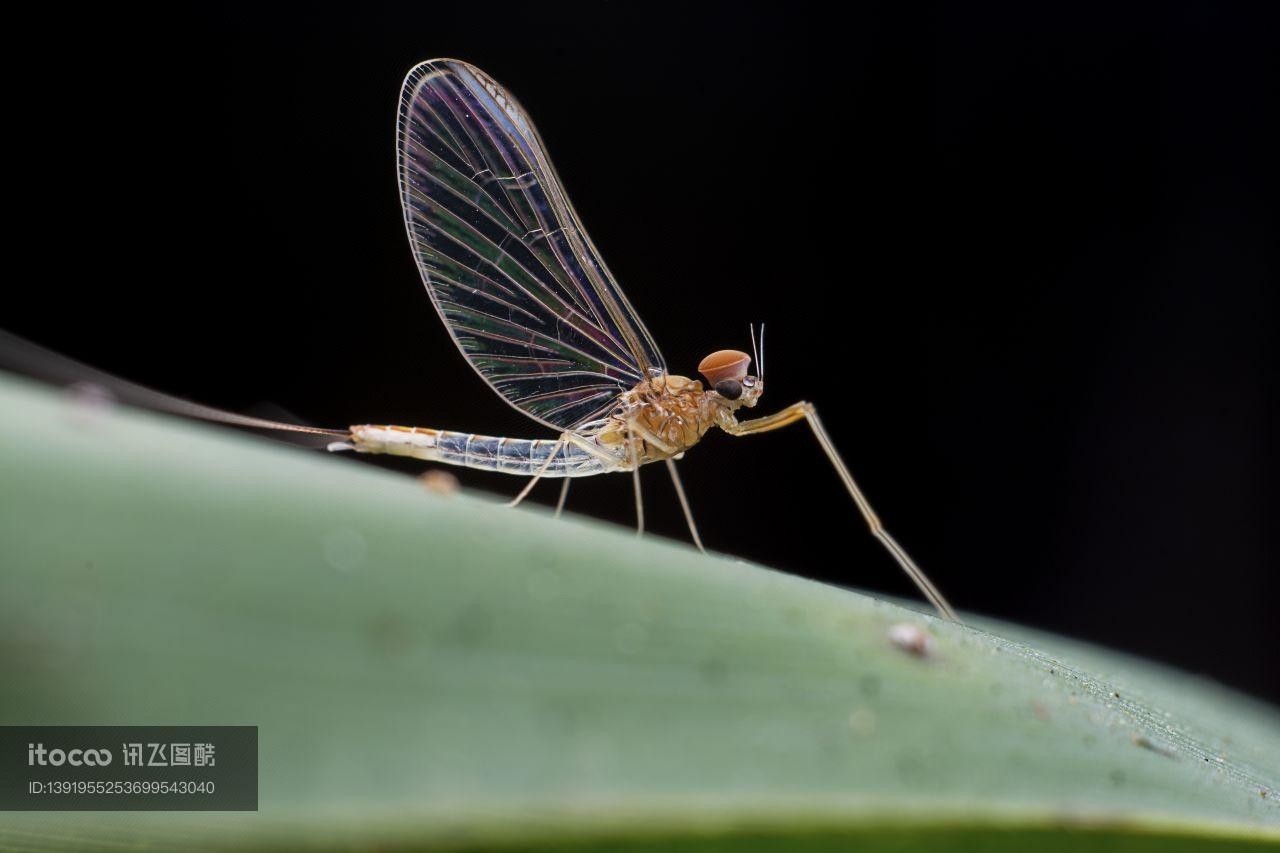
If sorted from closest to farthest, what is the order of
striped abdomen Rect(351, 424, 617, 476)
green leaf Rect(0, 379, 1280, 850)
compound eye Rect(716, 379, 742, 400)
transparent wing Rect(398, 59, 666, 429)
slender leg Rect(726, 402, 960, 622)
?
green leaf Rect(0, 379, 1280, 850) < slender leg Rect(726, 402, 960, 622) < striped abdomen Rect(351, 424, 617, 476) < transparent wing Rect(398, 59, 666, 429) < compound eye Rect(716, 379, 742, 400)

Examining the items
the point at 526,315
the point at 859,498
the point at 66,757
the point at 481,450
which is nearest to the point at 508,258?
the point at 526,315

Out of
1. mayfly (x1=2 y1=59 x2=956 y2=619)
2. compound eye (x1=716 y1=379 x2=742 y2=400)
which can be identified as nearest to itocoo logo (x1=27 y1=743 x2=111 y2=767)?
mayfly (x1=2 y1=59 x2=956 y2=619)

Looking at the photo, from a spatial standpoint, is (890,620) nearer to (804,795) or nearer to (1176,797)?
(1176,797)

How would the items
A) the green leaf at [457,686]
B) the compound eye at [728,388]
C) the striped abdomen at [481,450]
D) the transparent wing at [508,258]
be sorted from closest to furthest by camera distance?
1. the green leaf at [457,686]
2. the striped abdomen at [481,450]
3. the transparent wing at [508,258]
4. the compound eye at [728,388]

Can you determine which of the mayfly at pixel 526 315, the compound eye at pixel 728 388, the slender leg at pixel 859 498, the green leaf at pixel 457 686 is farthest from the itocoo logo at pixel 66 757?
the compound eye at pixel 728 388

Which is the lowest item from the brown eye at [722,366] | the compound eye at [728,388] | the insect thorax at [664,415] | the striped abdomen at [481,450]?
the striped abdomen at [481,450]

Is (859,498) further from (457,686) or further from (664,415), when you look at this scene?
(457,686)

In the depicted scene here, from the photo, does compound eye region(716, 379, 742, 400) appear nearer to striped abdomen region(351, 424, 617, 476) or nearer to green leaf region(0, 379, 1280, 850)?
striped abdomen region(351, 424, 617, 476)

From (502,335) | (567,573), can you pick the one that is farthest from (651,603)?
(502,335)

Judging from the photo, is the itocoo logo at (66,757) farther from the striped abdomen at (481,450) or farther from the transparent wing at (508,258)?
the transparent wing at (508,258)
